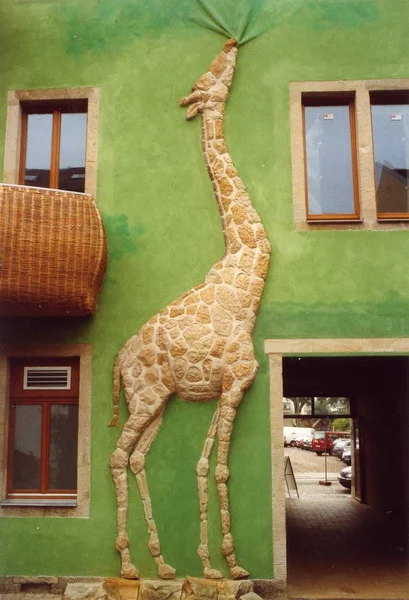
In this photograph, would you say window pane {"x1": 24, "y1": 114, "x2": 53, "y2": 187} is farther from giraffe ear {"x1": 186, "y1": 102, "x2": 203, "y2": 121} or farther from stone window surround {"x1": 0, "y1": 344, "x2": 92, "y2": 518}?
stone window surround {"x1": 0, "y1": 344, "x2": 92, "y2": 518}

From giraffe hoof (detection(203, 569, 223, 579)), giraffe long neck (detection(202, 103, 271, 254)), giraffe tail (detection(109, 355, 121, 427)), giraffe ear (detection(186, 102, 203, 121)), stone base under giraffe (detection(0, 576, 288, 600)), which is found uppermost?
giraffe ear (detection(186, 102, 203, 121))

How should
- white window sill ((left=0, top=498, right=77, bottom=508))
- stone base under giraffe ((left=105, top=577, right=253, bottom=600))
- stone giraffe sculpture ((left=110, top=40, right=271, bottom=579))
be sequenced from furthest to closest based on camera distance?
white window sill ((left=0, top=498, right=77, bottom=508))
stone giraffe sculpture ((left=110, top=40, right=271, bottom=579))
stone base under giraffe ((left=105, top=577, right=253, bottom=600))

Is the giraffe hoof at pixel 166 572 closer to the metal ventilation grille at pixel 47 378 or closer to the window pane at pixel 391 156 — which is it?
the metal ventilation grille at pixel 47 378

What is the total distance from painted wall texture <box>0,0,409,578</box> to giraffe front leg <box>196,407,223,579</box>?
0.07 m

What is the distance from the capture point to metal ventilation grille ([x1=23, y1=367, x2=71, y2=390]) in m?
7.52

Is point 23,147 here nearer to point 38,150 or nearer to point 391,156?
point 38,150

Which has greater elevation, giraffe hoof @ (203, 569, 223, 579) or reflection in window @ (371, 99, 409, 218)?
reflection in window @ (371, 99, 409, 218)

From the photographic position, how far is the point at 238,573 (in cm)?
687

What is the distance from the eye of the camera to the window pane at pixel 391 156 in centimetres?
771

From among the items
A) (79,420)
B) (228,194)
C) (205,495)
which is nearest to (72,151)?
(228,194)

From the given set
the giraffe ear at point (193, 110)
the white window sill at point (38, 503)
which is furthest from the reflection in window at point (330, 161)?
the white window sill at point (38, 503)

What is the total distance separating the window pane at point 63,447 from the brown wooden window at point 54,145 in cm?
264

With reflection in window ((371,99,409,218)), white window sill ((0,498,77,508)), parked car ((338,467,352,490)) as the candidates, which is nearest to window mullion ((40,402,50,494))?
white window sill ((0,498,77,508))

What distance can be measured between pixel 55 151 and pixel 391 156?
13.2ft
